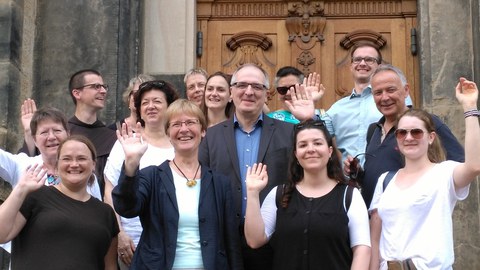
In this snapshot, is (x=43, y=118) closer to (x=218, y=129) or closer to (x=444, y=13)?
(x=218, y=129)

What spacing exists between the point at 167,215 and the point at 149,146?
104cm

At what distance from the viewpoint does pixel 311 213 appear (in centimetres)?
490

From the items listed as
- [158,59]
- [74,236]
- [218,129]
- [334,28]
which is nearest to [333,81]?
[334,28]

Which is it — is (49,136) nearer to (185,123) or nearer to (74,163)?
(74,163)

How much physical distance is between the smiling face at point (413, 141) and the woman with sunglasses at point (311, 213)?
39cm

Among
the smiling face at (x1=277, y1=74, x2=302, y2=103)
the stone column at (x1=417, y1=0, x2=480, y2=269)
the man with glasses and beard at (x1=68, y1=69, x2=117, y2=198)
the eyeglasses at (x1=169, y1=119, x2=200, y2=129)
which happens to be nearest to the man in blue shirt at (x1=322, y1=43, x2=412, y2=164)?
the smiling face at (x1=277, y1=74, x2=302, y2=103)

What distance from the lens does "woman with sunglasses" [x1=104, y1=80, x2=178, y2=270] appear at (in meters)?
5.62

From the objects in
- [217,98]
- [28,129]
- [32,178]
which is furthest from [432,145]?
[28,129]

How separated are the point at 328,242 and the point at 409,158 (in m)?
0.71

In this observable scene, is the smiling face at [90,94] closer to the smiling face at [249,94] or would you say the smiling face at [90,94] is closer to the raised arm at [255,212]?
the smiling face at [249,94]

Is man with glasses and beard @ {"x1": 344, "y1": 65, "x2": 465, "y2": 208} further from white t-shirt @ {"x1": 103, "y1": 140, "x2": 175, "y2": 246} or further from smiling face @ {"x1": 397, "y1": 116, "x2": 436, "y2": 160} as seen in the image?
white t-shirt @ {"x1": 103, "y1": 140, "x2": 175, "y2": 246}

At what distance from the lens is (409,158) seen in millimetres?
4957

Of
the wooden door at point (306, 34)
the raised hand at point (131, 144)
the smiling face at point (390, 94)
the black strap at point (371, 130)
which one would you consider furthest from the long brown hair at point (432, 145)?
the wooden door at point (306, 34)

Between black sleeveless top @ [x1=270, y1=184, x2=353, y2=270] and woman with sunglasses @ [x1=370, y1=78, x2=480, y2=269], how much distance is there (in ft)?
0.79
